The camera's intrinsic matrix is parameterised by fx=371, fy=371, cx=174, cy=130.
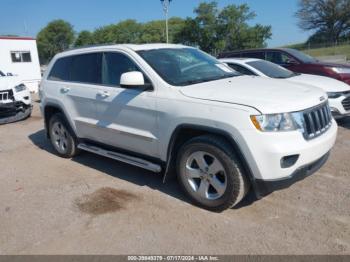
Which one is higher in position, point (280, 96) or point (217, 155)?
point (280, 96)

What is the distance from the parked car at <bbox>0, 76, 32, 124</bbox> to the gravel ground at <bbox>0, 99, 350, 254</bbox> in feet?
14.9

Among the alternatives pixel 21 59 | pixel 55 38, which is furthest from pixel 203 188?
pixel 55 38

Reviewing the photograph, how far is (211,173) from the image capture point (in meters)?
3.91

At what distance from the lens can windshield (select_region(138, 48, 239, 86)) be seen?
173 inches

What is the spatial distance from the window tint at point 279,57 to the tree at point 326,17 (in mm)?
68614

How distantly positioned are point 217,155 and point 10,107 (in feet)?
A: 24.6

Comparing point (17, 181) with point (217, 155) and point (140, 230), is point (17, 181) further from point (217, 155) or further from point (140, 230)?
point (217, 155)

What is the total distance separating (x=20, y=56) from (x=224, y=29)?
46827 mm

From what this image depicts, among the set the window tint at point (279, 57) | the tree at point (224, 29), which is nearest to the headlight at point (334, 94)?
the window tint at point (279, 57)

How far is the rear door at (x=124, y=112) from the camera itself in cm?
435

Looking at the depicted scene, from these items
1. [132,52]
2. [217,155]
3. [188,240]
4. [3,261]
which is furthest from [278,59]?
[3,261]

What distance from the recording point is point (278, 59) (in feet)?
32.4

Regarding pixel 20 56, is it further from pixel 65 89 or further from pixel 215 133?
pixel 215 133

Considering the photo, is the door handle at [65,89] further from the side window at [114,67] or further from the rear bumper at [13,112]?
the rear bumper at [13,112]
